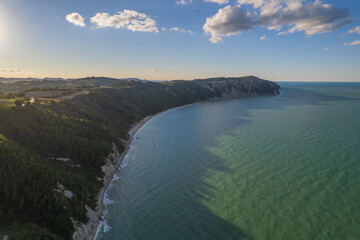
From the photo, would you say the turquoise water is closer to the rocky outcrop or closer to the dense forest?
the rocky outcrop

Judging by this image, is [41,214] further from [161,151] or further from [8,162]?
[161,151]

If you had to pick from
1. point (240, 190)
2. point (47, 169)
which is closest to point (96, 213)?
point (47, 169)

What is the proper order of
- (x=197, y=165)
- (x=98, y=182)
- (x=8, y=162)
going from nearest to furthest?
(x=8, y=162), (x=98, y=182), (x=197, y=165)

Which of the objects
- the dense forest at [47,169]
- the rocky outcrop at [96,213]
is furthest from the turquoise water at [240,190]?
the dense forest at [47,169]

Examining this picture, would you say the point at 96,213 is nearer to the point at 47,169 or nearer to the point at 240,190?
the point at 47,169

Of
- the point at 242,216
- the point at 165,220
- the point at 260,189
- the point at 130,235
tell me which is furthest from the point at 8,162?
the point at 260,189

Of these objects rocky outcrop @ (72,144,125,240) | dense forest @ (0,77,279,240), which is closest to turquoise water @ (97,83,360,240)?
rocky outcrop @ (72,144,125,240)

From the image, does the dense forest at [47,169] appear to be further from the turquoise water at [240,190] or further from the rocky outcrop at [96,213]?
the turquoise water at [240,190]

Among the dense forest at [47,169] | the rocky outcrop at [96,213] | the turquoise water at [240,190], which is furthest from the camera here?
the turquoise water at [240,190]

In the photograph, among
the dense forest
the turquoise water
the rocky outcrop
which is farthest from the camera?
the turquoise water
